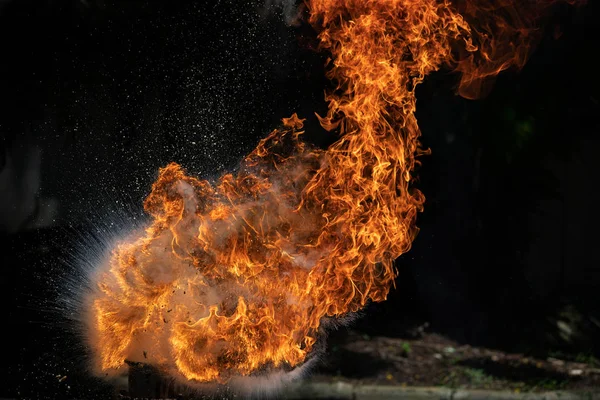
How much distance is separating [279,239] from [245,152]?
8.51 feet

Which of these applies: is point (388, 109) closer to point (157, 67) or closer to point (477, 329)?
point (157, 67)

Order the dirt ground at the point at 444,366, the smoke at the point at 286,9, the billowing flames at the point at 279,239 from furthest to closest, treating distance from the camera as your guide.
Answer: the dirt ground at the point at 444,366 → the smoke at the point at 286,9 → the billowing flames at the point at 279,239

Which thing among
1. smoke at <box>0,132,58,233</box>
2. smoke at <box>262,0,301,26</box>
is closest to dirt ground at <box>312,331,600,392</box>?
smoke at <box>0,132,58,233</box>

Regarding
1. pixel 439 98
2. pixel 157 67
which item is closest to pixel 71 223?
pixel 157 67

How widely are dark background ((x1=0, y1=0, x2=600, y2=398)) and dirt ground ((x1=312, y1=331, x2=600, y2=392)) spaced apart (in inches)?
9.9

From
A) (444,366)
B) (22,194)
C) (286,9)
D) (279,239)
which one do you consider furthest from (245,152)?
(444,366)

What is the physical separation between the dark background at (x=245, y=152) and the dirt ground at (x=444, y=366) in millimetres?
251

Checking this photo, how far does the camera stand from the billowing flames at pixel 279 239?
356 centimetres

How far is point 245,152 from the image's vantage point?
20.8 feet

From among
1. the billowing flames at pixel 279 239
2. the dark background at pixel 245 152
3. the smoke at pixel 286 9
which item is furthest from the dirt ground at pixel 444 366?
the smoke at pixel 286 9

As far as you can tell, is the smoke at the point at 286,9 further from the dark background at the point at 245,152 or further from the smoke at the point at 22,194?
the smoke at the point at 22,194

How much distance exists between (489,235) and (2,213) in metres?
4.80

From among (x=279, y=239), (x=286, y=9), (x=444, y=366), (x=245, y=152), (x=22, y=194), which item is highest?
(x=286, y=9)

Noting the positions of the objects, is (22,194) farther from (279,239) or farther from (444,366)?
(444,366)
